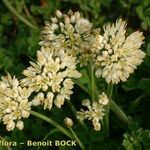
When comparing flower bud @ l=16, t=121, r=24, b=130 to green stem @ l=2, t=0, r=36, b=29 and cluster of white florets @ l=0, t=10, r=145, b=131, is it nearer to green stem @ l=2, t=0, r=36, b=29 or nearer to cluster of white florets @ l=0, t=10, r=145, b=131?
cluster of white florets @ l=0, t=10, r=145, b=131

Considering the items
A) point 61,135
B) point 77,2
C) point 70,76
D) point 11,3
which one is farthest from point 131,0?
point 70,76

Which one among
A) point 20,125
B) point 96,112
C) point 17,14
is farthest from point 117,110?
point 17,14

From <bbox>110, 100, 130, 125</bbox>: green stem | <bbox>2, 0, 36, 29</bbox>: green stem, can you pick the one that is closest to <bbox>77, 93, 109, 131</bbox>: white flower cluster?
<bbox>110, 100, 130, 125</bbox>: green stem

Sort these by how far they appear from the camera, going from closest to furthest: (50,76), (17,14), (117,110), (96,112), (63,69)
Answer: (50,76), (63,69), (96,112), (117,110), (17,14)

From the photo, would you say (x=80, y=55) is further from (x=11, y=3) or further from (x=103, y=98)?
(x=11, y=3)

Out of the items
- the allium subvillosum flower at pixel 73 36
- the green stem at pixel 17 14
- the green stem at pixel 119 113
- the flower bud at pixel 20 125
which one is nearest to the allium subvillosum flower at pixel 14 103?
the flower bud at pixel 20 125

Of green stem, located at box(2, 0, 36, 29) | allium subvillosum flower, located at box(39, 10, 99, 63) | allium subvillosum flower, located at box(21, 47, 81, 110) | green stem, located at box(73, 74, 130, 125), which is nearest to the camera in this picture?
allium subvillosum flower, located at box(21, 47, 81, 110)

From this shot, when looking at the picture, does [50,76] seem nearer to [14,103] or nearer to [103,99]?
[14,103]
